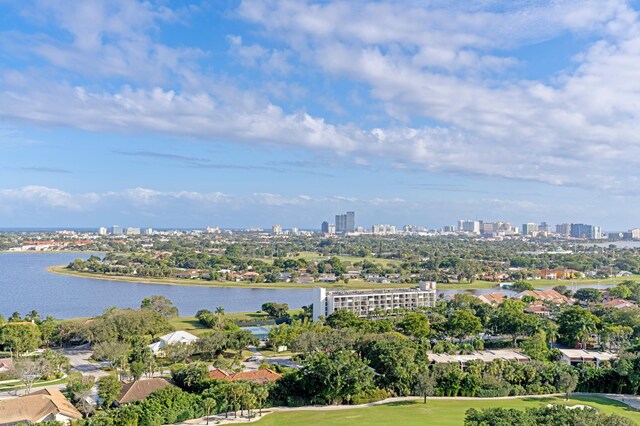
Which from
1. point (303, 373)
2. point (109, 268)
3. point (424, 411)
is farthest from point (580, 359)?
point (109, 268)

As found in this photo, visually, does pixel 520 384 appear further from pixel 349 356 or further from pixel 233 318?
pixel 233 318

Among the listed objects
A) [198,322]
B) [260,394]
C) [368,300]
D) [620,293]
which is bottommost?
[198,322]

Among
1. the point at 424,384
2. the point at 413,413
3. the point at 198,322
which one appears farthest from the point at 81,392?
the point at 198,322

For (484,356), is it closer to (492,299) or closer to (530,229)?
(492,299)

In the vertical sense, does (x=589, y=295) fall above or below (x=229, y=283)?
above

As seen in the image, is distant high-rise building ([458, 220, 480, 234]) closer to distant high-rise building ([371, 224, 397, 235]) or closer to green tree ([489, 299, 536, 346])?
distant high-rise building ([371, 224, 397, 235])
